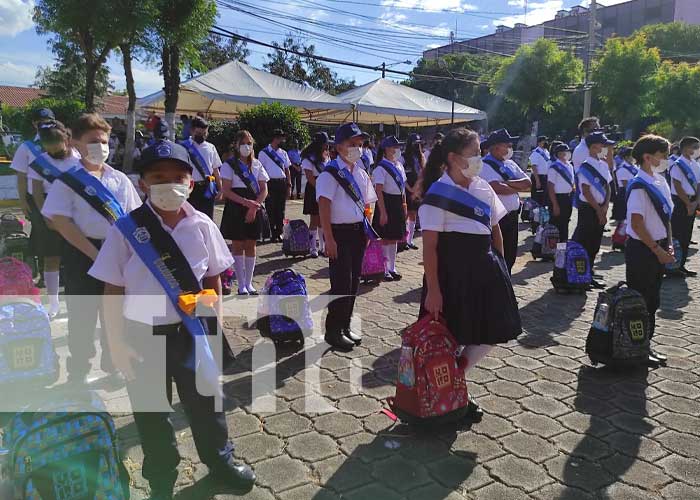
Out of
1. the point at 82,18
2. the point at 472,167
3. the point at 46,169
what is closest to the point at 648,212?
the point at 472,167

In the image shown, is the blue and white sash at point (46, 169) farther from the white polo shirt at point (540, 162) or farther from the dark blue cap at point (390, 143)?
the white polo shirt at point (540, 162)

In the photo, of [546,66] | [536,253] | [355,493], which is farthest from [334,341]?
[546,66]

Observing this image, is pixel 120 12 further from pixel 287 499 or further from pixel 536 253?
pixel 287 499

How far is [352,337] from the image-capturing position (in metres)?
5.32

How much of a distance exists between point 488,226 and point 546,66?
88.6 ft

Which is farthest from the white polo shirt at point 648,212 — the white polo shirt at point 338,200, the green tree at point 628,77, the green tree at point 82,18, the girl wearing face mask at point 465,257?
the green tree at point 628,77

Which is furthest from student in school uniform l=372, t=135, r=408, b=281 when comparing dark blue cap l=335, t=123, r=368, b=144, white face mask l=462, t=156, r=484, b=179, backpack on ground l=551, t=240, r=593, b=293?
white face mask l=462, t=156, r=484, b=179

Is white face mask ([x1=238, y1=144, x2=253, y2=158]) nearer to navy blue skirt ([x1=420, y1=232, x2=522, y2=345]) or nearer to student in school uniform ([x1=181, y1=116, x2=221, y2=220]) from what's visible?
student in school uniform ([x1=181, y1=116, x2=221, y2=220])

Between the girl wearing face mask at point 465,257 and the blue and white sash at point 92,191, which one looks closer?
the girl wearing face mask at point 465,257

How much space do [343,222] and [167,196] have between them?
2550 millimetres

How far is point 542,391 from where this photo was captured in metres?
4.30

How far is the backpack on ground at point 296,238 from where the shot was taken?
9.29 m

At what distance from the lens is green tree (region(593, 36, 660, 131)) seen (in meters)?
30.1

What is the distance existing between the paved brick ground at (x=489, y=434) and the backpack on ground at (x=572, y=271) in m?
1.73
